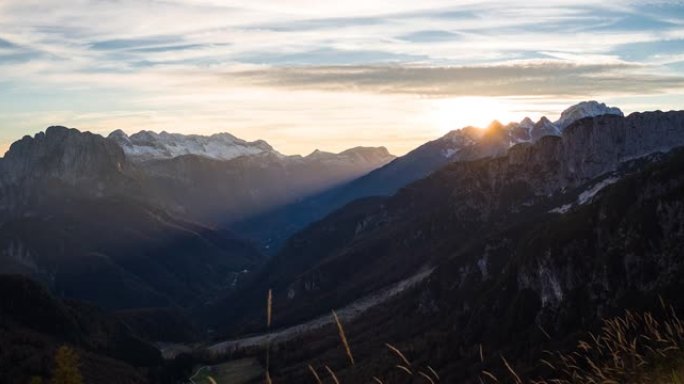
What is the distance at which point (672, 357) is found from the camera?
19.0 metres

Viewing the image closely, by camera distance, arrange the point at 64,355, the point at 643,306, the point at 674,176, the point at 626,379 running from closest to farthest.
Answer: the point at 626,379, the point at 64,355, the point at 643,306, the point at 674,176

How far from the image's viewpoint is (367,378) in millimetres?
198875

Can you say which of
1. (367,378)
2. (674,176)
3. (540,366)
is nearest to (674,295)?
(540,366)

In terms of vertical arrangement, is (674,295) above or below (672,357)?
below

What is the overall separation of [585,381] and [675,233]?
598 ft

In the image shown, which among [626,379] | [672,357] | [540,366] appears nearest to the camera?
[626,379]

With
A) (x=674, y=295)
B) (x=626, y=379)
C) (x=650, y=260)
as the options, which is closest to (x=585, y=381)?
(x=626, y=379)

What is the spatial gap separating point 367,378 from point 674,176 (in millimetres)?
96861

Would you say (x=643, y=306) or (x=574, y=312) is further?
(x=574, y=312)

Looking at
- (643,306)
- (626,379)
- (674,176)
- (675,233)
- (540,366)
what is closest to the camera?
(626,379)

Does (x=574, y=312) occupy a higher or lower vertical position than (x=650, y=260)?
lower

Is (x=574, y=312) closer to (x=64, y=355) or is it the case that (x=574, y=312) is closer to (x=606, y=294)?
(x=606, y=294)

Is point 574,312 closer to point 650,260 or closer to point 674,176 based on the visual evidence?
point 650,260

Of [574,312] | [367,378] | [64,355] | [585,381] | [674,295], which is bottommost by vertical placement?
[367,378]
